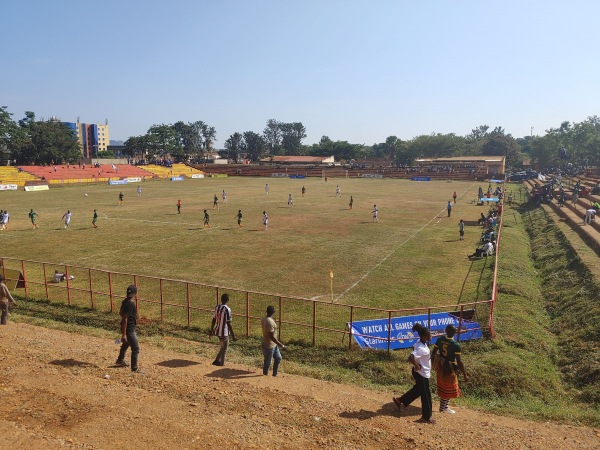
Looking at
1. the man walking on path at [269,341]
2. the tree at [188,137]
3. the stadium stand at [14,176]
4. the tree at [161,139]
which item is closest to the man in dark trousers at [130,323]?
the man walking on path at [269,341]

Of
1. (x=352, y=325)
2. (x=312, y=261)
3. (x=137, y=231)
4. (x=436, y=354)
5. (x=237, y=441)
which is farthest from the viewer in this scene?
(x=137, y=231)

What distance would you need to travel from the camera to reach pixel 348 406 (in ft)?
29.1

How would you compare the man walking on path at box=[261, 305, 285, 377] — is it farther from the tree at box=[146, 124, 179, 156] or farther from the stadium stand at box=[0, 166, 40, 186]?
the tree at box=[146, 124, 179, 156]

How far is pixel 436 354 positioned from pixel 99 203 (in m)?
48.8

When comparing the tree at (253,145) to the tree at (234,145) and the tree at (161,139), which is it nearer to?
the tree at (234,145)

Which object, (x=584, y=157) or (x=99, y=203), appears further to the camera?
(x=584, y=157)

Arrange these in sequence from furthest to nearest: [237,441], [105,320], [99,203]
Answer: [99,203], [105,320], [237,441]

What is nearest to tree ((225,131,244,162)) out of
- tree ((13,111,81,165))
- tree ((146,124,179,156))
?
tree ((146,124,179,156))

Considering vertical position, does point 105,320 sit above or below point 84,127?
below

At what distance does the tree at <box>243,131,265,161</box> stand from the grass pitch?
137272mm

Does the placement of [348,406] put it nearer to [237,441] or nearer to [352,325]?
[237,441]

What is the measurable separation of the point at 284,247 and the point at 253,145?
160340 millimetres

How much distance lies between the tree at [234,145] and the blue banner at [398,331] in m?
177

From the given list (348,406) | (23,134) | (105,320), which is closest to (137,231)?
(105,320)
